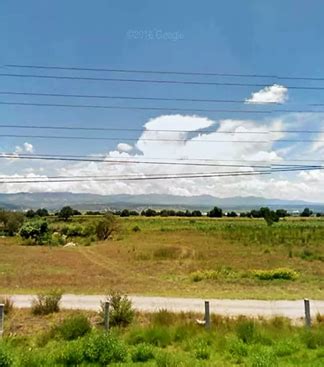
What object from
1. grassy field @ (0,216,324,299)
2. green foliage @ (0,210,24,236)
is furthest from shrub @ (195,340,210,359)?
green foliage @ (0,210,24,236)

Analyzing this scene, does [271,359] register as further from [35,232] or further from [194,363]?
[35,232]

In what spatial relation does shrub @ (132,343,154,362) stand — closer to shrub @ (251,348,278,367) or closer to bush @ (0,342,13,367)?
shrub @ (251,348,278,367)

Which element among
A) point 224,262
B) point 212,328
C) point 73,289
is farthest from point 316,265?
point 212,328

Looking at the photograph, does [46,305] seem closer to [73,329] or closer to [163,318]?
[73,329]

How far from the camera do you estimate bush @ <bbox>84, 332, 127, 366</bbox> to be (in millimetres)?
8445

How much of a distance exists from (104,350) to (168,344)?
2.19 metres

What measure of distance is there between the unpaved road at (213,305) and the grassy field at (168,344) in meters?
1.90

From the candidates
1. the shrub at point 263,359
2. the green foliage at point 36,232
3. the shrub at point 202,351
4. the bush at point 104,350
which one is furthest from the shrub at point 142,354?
the green foliage at point 36,232

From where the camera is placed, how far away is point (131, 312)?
41.7 feet

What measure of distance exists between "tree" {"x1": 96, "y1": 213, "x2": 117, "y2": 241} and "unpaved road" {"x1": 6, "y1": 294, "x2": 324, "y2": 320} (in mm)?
47841

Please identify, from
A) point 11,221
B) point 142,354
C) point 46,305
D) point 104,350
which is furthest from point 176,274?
point 11,221

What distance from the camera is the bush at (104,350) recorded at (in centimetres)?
845

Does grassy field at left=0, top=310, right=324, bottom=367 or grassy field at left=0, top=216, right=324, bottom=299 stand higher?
grassy field at left=0, top=310, right=324, bottom=367

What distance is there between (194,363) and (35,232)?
2324 inches
